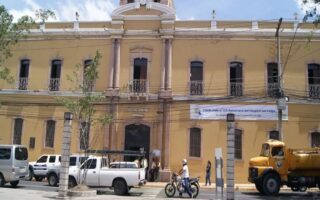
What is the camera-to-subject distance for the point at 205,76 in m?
30.6

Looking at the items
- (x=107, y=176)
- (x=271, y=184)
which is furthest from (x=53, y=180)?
(x=271, y=184)

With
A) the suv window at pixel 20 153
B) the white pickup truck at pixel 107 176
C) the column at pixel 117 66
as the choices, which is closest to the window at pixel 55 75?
the column at pixel 117 66

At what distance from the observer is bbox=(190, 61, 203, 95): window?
30.4 meters

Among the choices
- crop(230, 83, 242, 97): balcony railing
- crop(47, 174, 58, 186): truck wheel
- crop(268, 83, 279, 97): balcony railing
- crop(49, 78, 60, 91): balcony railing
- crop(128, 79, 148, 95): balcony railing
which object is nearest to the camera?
crop(47, 174, 58, 186): truck wheel

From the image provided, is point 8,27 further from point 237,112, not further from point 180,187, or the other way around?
point 237,112

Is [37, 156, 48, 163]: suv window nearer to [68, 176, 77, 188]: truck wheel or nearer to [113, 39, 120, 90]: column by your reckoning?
[113, 39, 120, 90]: column

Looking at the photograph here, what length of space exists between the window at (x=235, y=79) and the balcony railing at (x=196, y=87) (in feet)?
6.84

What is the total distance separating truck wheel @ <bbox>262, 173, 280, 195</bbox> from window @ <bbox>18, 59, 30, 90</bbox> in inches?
730

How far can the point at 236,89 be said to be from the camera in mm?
30219

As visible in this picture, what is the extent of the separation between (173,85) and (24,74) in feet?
36.7

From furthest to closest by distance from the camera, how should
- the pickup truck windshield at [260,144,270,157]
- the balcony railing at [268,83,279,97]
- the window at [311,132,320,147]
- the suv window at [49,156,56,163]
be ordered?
the balcony railing at [268,83,279,97] → the window at [311,132,320,147] → the suv window at [49,156,56,163] → the pickup truck windshield at [260,144,270,157]

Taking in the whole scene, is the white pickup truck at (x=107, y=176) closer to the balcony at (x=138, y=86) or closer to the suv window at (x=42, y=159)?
the suv window at (x=42, y=159)

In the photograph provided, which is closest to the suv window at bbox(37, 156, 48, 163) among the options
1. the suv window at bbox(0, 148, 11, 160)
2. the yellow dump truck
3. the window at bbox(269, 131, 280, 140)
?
the suv window at bbox(0, 148, 11, 160)

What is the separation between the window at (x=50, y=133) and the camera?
31.5 metres
